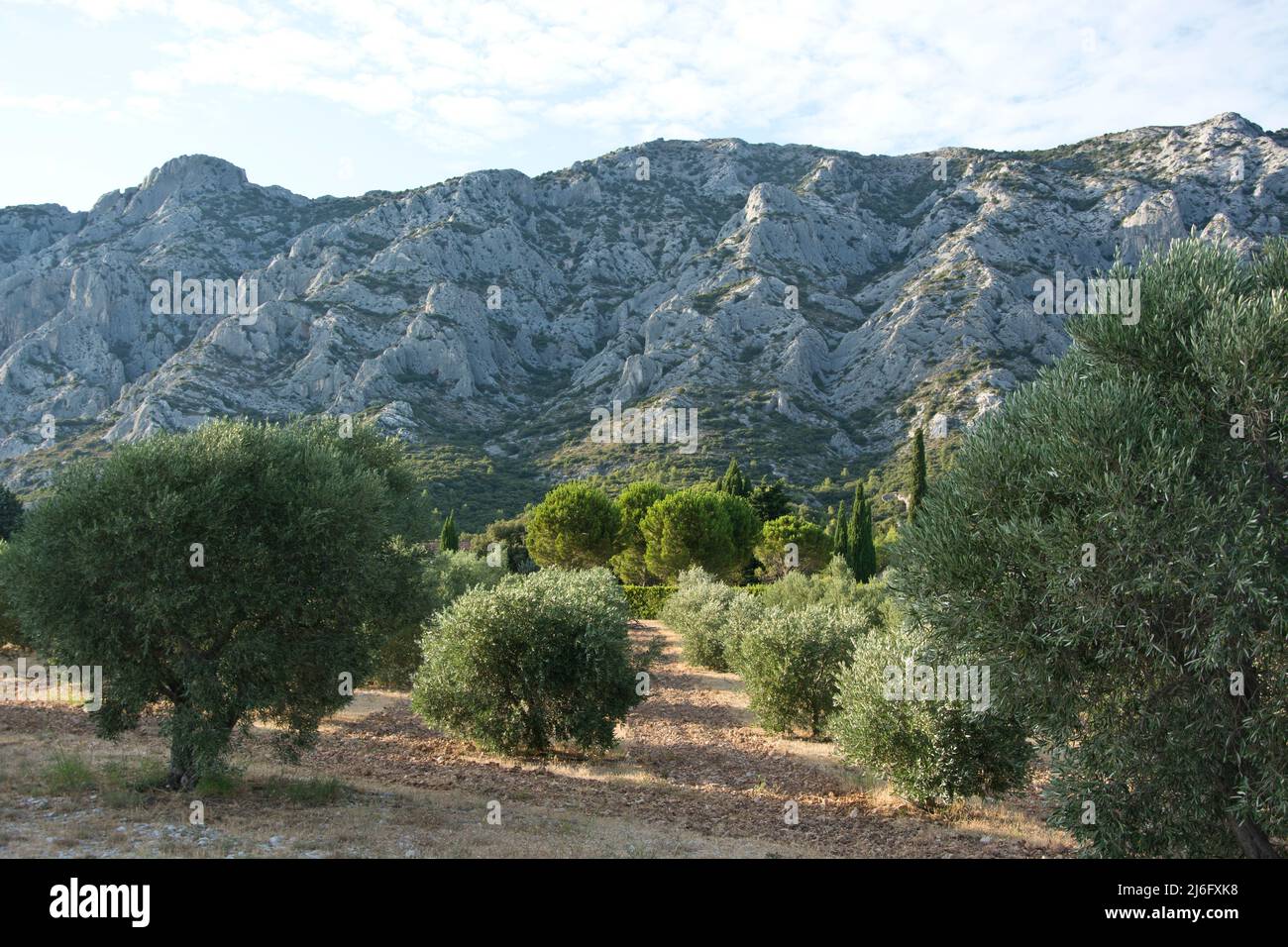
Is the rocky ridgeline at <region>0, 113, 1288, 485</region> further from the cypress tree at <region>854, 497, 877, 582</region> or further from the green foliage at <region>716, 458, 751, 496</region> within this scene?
the cypress tree at <region>854, 497, 877, 582</region>

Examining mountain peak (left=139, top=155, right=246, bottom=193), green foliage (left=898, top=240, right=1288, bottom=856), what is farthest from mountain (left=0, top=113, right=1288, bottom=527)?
green foliage (left=898, top=240, right=1288, bottom=856)

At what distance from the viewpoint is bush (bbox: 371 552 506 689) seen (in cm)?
2294

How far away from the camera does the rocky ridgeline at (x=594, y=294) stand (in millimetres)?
102312

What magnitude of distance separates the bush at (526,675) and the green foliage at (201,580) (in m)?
5.79

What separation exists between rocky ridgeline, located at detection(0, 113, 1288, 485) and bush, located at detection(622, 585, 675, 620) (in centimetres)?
3985

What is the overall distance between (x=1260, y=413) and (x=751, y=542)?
58.6 meters

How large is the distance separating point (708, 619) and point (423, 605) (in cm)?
2077

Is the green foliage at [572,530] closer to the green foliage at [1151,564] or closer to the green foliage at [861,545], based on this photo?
the green foliage at [861,545]

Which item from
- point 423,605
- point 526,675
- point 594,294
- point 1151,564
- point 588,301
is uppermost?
point 594,294

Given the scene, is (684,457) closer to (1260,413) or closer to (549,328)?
(549,328)

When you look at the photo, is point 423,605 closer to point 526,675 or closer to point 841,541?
point 526,675

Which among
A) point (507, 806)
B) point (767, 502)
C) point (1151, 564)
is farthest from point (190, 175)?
point (1151, 564)

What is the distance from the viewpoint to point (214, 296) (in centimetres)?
12950

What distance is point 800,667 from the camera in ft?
81.3
